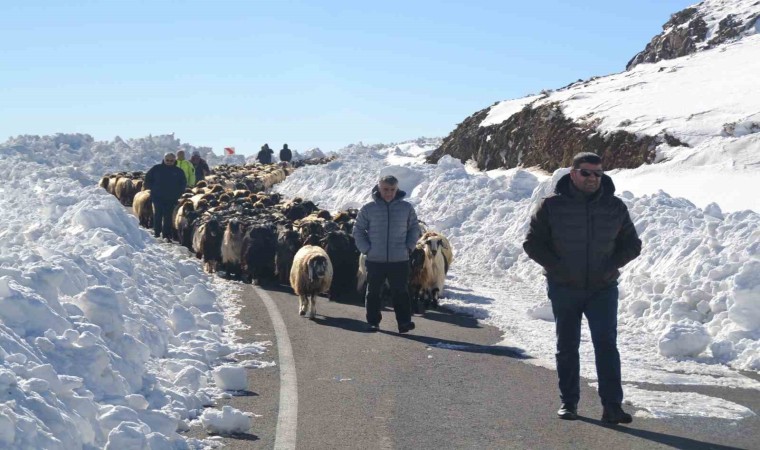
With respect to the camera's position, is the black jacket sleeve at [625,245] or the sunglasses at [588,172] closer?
the sunglasses at [588,172]

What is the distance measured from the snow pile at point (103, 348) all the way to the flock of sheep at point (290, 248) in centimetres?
136

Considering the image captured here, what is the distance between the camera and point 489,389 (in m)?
8.64

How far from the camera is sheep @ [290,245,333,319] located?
13.4 metres

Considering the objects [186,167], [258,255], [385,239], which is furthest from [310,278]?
[186,167]

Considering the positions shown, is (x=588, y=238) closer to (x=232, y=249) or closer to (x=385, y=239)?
(x=385, y=239)

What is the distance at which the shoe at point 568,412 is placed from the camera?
759cm

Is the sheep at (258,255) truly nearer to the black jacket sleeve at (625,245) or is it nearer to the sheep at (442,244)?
the sheep at (442,244)

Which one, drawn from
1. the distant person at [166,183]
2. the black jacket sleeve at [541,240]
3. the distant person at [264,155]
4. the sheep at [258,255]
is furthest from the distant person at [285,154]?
the black jacket sleeve at [541,240]

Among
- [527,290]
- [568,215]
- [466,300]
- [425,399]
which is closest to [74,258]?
[425,399]

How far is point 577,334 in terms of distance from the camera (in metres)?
7.84

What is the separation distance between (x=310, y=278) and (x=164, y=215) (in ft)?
35.7

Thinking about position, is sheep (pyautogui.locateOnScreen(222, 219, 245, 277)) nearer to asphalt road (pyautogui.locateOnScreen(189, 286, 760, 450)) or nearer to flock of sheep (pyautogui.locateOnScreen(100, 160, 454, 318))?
flock of sheep (pyautogui.locateOnScreen(100, 160, 454, 318))

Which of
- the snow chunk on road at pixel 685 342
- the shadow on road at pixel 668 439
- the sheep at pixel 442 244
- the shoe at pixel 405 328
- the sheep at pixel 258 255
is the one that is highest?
the sheep at pixel 442 244

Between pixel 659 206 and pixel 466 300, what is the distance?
408 cm
